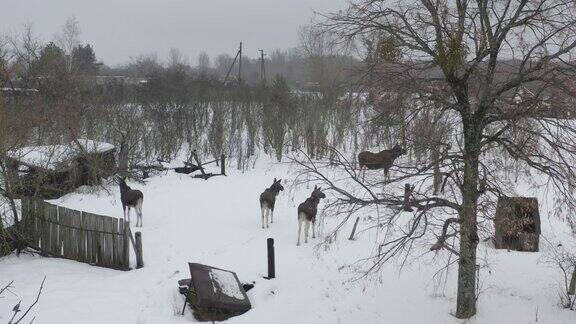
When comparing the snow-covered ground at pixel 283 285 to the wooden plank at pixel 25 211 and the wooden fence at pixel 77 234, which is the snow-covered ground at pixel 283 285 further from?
the wooden plank at pixel 25 211

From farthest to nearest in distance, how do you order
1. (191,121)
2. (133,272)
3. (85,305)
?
(191,121), (133,272), (85,305)

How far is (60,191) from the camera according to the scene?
1889 cm

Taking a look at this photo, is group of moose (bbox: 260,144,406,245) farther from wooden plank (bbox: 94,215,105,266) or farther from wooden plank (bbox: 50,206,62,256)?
wooden plank (bbox: 50,206,62,256)

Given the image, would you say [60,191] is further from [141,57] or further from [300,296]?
[141,57]

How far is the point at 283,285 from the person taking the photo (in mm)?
10492

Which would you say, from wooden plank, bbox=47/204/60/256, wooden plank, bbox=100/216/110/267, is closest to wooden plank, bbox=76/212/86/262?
wooden plank, bbox=100/216/110/267

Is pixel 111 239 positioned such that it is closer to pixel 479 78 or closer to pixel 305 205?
pixel 305 205

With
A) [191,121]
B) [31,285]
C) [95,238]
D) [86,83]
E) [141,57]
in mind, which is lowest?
[31,285]

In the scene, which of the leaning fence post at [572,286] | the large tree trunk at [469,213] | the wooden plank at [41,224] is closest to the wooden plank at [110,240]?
the wooden plank at [41,224]

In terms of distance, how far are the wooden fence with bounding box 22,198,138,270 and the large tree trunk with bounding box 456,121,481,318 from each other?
23.4 feet

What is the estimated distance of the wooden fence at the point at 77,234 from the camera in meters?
11.3

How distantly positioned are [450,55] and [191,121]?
27.3 meters

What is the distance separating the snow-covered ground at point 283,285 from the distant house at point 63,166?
550 centimetres

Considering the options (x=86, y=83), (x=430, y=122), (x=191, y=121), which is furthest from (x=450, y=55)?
(x=86, y=83)
